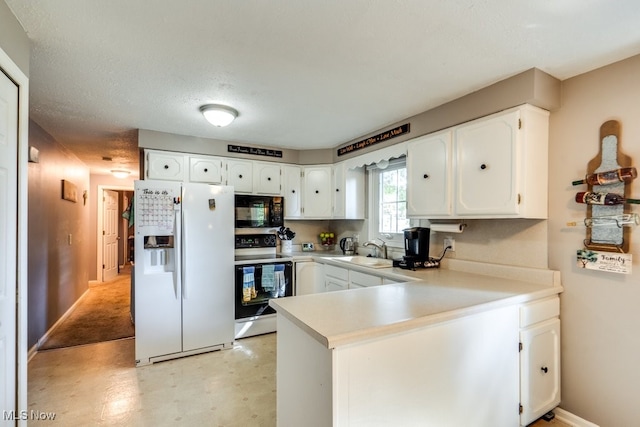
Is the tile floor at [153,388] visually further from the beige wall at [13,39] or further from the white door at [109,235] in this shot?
the white door at [109,235]

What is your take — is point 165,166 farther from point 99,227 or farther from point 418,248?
point 99,227

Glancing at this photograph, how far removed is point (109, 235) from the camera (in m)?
6.58

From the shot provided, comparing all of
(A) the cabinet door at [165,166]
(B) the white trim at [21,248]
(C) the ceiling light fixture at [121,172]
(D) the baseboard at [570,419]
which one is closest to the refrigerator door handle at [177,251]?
(A) the cabinet door at [165,166]

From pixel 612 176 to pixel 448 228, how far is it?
1.06 meters

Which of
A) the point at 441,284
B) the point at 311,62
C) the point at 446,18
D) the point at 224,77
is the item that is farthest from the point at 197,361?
the point at 446,18

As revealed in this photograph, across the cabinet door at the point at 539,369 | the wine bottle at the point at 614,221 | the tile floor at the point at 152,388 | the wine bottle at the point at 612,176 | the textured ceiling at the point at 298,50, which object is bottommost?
the tile floor at the point at 152,388

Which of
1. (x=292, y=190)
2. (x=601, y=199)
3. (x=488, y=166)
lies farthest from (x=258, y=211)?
(x=601, y=199)

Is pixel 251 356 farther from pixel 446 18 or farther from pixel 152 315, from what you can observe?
pixel 446 18

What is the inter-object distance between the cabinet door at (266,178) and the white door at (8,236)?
2.43 meters

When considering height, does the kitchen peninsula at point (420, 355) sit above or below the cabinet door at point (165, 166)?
below

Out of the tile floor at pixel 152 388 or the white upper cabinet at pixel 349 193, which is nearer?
the tile floor at pixel 152 388

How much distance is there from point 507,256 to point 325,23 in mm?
2045

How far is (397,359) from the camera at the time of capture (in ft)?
4.27

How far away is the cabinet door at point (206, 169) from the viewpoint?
3410 millimetres
